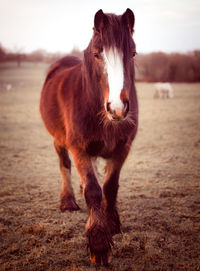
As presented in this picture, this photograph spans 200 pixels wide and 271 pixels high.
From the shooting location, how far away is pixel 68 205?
3070mm

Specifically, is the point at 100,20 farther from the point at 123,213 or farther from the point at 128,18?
the point at 123,213

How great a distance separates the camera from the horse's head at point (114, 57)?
1.62 meters

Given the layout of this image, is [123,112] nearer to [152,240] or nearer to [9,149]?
[152,240]

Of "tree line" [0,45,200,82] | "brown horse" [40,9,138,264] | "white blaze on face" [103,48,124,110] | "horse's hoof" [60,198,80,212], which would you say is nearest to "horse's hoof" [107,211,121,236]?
"brown horse" [40,9,138,264]

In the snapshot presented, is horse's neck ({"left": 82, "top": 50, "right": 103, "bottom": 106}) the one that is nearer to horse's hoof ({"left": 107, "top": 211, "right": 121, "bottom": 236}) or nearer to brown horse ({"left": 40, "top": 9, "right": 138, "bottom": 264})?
brown horse ({"left": 40, "top": 9, "right": 138, "bottom": 264})

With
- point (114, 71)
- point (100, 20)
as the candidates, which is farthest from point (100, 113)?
point (100, 20)

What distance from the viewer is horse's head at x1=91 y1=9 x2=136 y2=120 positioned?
63.9 inches

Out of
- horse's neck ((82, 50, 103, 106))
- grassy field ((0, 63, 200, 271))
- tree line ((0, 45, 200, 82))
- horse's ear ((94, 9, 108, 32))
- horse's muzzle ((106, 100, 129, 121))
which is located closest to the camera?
horse's muzzle ((106, 100, 129, 121))

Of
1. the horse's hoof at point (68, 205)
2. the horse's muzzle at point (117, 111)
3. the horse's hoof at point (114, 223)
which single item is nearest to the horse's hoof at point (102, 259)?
the horse's hoof at point (114, 223)

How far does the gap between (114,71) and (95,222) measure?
1345 mm

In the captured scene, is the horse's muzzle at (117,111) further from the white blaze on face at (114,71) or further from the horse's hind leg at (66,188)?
the horse's hind leg at (66,188)

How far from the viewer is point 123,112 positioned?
63.6 inches

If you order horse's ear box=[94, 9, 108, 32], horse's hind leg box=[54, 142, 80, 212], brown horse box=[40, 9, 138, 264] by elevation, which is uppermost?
horse's ear box=[94, 9, 108, 32]

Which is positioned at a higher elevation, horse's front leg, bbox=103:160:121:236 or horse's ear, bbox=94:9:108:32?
horse's ear, bbox=94:9:108:32
